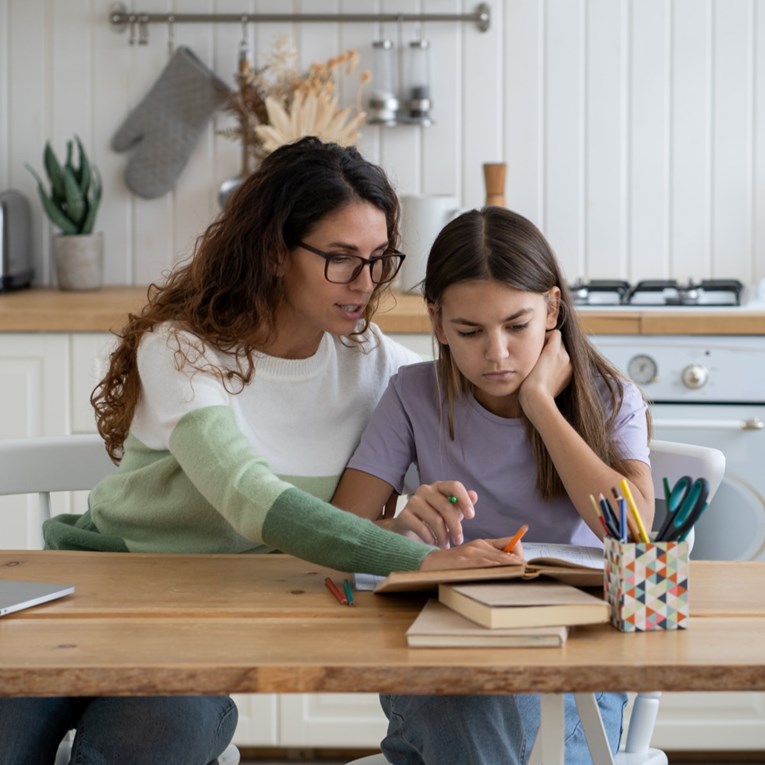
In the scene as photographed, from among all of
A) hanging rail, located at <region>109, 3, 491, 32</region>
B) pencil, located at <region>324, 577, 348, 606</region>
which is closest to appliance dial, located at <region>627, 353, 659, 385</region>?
hanging rail, located at <region>109, 3, 491, 32</region>

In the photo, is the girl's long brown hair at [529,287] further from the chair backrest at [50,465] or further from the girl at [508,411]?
the chair backrest at [50,465]

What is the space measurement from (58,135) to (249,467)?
2.08 metres

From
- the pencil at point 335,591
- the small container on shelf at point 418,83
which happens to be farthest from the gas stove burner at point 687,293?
the pencil at point 335,591

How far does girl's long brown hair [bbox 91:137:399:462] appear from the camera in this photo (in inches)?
63.7

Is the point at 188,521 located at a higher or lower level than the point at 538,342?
lower

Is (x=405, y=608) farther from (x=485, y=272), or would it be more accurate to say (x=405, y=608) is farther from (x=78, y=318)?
(x=78, y=318)

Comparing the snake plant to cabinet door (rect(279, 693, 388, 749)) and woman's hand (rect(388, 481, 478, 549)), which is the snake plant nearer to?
cabinet door (rect(279, 693, 388, 749))

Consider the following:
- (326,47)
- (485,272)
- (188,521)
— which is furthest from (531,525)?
(326,47)

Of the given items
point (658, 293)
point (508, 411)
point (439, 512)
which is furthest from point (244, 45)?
point (439, 512)

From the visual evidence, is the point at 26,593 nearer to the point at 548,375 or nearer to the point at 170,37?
the point at 548,375

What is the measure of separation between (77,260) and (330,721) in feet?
4.14

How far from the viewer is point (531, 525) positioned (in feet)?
5.25

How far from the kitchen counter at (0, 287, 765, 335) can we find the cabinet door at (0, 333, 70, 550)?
0.03 meters

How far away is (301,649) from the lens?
107cm
